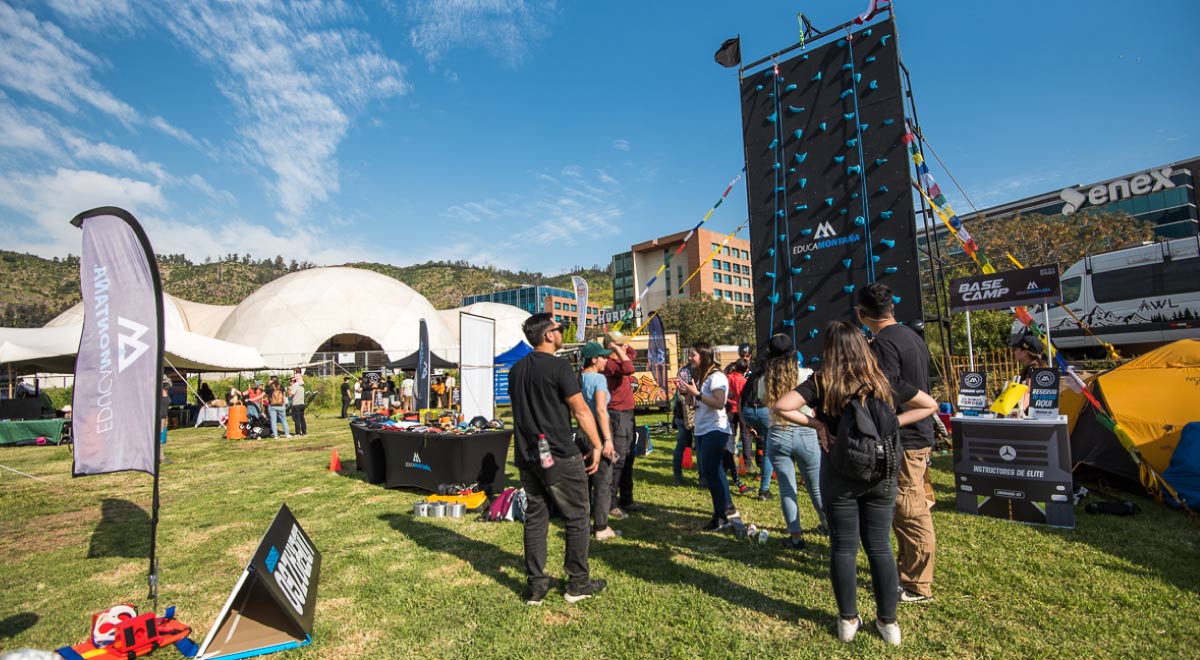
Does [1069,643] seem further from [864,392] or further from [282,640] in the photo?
[282,640]

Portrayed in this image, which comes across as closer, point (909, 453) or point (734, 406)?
point (909, 453)

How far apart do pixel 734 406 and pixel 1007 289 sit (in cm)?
369

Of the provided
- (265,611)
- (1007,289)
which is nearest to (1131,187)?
(1007,289)

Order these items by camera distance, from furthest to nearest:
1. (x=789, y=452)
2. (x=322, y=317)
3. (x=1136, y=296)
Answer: (x=322, y=317) < (x=1136, y=296) < (x=789, y=452)

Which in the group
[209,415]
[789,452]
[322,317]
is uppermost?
[322,317]

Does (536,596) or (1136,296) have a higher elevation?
(1136,296)

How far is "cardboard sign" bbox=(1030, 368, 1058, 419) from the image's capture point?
191 inches

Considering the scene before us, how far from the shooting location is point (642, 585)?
12.5ft

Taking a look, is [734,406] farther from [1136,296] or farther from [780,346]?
[1136,296]

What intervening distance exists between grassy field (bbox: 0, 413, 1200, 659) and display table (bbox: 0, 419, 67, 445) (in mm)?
9832

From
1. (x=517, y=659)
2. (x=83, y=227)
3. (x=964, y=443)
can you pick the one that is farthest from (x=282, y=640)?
(x=964, y=443)

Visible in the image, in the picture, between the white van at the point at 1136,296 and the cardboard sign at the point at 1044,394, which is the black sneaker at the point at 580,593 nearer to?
the cardboard sign at the point at 1044,394

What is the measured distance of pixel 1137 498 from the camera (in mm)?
5535

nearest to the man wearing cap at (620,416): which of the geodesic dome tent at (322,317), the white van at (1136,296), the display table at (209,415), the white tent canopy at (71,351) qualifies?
the white van at (1136,296)
